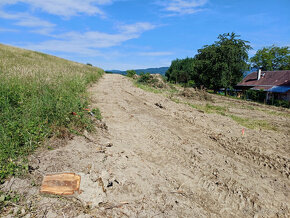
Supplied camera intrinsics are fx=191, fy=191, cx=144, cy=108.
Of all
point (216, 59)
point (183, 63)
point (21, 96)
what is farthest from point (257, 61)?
point (21, 96)

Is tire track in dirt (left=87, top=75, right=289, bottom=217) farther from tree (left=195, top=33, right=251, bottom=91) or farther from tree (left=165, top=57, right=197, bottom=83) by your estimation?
tree (left=165, top=57, right=197, bottom=83)

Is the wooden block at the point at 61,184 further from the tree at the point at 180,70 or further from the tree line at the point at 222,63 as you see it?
the tree at the point at 180,70

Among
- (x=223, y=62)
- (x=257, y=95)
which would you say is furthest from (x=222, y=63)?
(x=257, y=95)

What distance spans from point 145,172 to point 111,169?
25.9 inches

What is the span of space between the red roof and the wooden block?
3559cm

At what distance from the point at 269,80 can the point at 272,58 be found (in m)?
26.4

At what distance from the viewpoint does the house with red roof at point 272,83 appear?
92.6 feet

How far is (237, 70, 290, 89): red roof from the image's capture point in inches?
1239

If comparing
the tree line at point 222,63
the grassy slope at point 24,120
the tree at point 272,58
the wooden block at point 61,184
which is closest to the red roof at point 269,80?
the tree line at point 222,63

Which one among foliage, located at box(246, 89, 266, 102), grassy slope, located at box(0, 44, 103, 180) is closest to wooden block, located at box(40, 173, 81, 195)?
grassy slope, located at box(0, 44, 103, 180)

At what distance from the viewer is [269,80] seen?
112 feet

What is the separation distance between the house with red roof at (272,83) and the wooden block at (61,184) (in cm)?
2816

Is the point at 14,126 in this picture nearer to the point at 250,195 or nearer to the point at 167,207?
the point at 167,207

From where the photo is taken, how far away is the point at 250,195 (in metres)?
3.38
